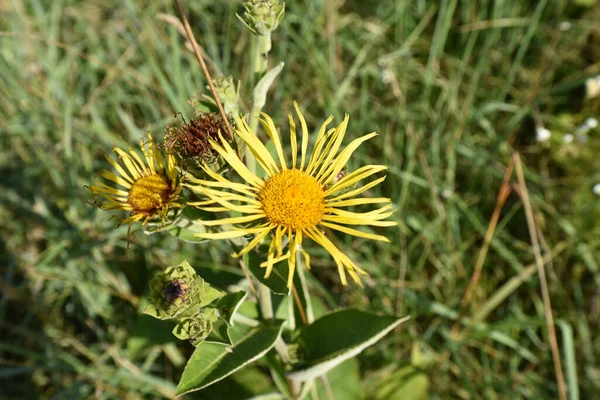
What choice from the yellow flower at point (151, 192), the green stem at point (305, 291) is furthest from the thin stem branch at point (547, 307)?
the yellow flower at point (151, 192)

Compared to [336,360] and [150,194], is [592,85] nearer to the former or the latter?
[336,360]

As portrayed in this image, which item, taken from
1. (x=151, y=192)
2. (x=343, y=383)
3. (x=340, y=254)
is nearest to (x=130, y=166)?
(x=151, y=192)

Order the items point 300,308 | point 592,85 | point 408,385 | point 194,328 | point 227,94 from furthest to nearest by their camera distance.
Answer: point 592,85 < point 408,385 < point 300,308 < point 227,94 < point 194,328

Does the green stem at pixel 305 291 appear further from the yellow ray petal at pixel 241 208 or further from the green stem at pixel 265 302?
the yellow ray petal at pixel 241 208

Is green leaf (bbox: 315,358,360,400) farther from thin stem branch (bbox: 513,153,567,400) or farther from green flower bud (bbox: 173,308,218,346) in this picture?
green flower bud (bbox: 173,308,218,346)

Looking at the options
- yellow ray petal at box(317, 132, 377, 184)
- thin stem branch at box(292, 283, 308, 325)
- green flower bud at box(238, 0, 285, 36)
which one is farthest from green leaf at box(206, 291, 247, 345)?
green flower bud at box(238, 0, 285, 36)

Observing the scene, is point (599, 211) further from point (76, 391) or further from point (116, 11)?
point (116, 11)

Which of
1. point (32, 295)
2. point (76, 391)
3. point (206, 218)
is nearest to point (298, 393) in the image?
point (206, 218)
